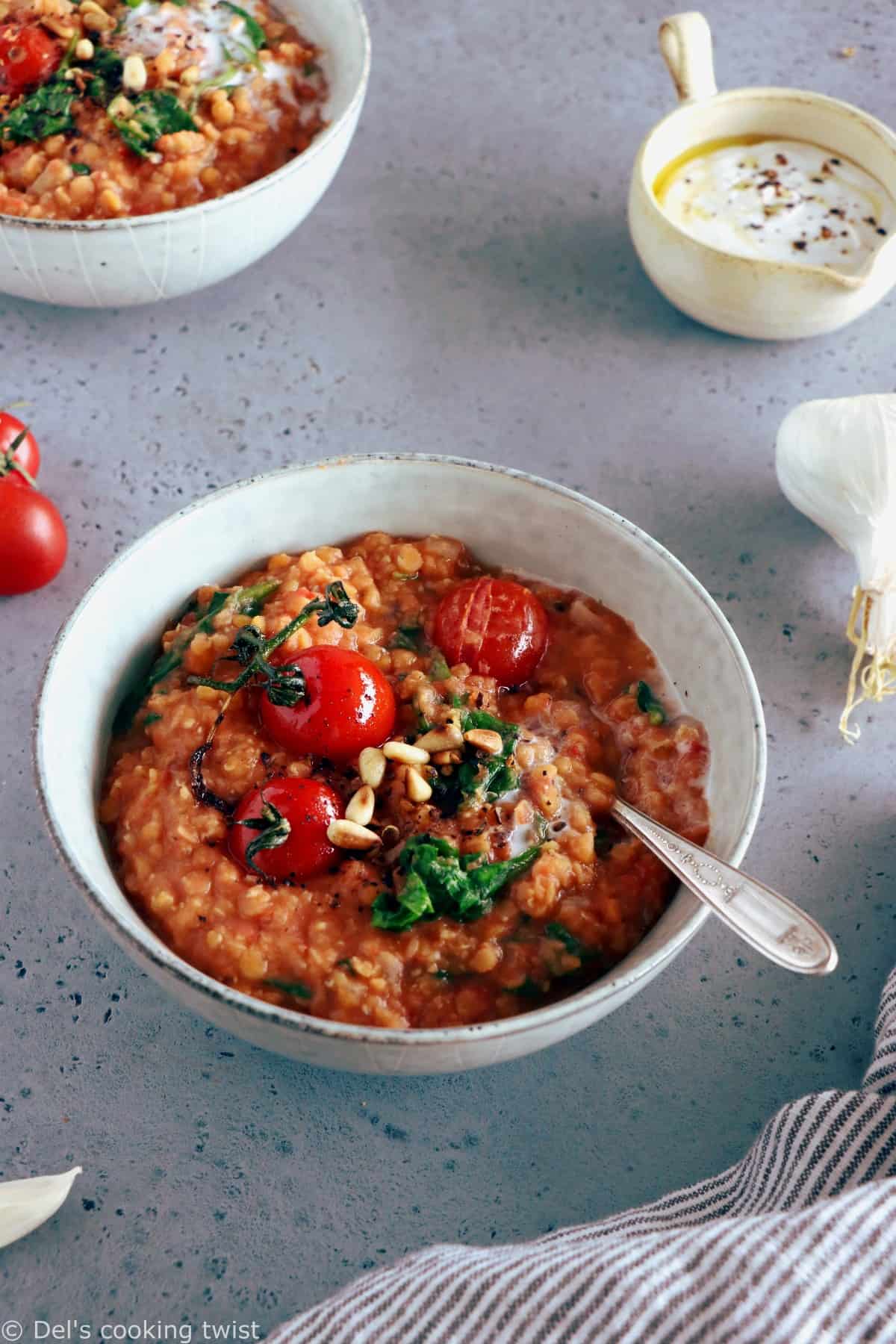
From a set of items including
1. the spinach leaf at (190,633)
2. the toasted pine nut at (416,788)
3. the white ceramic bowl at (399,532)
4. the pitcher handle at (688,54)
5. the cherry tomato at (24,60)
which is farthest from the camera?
the pitcher handle at (688,54)

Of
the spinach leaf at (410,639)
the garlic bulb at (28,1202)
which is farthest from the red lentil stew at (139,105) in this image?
the garlic bulb at (28,1202)

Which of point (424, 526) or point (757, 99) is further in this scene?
point (757, 99)

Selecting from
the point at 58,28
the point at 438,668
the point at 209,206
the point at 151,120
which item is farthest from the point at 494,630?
the point at 58,28

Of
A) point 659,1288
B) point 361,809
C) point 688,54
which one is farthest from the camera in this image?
point 688,54

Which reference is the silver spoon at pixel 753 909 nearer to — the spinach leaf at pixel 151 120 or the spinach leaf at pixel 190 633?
the spinach leaf at pixel 190 633

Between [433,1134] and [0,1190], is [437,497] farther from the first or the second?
[0,1190]

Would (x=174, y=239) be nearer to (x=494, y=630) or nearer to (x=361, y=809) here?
(x=494, y=630)

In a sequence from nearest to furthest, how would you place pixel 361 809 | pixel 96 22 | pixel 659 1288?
pixel 659 1288 < pixel 361 809 < pixel 96 22
